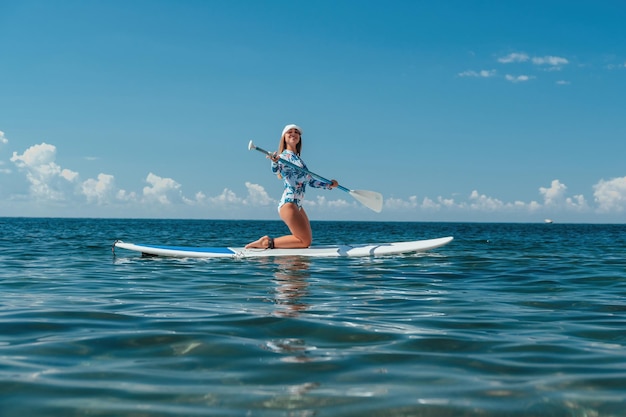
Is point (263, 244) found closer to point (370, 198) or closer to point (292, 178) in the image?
point (292, 178)

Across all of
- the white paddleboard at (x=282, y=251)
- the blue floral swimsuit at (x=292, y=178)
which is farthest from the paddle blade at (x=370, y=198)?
the blue floral swimsuit at (x=292, y=178)

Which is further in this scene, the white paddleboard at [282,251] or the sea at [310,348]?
the white paddleboard at [282,251]

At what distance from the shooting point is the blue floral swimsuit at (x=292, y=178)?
11039 millimetres

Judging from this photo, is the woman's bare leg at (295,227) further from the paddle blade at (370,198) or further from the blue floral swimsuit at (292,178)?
the paddle blade at (370,198)

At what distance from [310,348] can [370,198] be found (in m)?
9.31

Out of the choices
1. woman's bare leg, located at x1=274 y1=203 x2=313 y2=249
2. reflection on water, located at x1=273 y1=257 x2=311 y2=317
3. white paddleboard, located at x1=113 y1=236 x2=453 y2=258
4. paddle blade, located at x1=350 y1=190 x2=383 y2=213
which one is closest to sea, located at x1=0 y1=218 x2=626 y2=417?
reflection on water, located at x1=273 y1=257 x2=311 y2=317

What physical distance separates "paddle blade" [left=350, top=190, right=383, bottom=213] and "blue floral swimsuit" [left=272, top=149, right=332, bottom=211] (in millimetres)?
1971

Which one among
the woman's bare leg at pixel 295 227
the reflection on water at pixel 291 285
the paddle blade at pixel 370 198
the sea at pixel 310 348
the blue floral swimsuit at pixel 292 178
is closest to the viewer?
the sea at pixel 310 348

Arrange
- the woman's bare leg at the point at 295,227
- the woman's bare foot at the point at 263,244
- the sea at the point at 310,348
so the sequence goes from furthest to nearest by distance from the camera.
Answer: the woman's bare foot at the point at 263,244 → the woman's bare leg at the point at 295,227 → the sea at the point at 310,348

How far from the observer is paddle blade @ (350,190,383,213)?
13008 mm

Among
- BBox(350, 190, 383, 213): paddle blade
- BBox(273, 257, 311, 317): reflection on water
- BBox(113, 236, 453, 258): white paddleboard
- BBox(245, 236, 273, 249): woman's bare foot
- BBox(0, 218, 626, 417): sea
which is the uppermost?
BBox(350, 190, 383, 213): paddle blade

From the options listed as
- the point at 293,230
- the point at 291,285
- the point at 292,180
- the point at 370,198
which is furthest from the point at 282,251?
the point at 291,285

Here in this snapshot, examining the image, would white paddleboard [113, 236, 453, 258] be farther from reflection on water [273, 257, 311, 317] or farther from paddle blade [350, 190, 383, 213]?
paddle blade [350, 190, 383, 213]

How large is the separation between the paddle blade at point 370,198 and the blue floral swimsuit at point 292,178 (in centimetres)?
197
